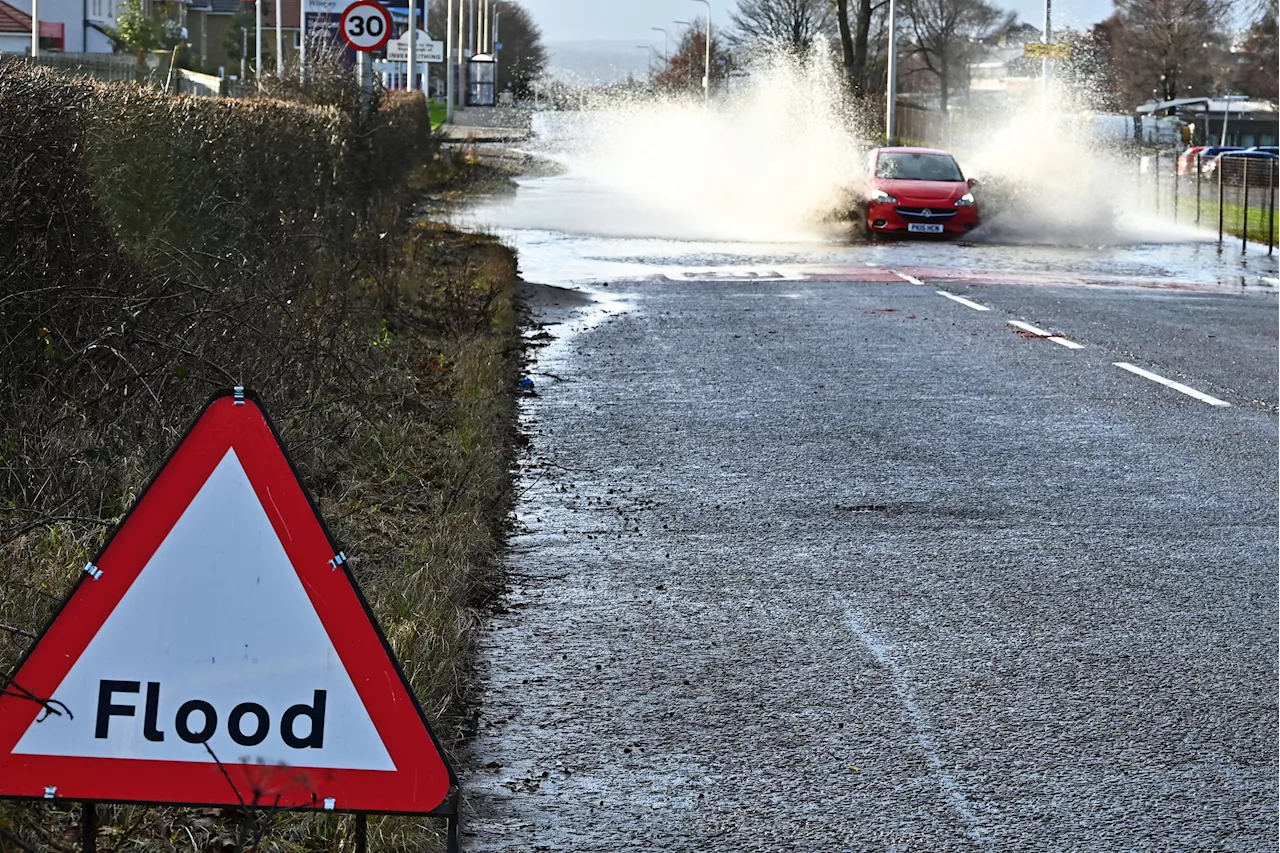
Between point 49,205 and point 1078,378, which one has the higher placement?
point 49,205

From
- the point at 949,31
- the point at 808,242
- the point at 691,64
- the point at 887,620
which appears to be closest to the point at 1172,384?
the point at 887,620

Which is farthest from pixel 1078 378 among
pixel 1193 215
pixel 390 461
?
pixel 1193 215

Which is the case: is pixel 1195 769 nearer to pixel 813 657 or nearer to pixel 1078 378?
pixel 813 657

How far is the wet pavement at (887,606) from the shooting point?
16.4ft

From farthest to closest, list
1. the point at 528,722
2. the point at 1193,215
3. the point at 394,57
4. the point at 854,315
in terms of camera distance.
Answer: the point at 394,57
the point at 1193,215
the point at 854,315
the point at 528,722

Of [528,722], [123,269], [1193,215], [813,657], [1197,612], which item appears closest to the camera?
[528,722]

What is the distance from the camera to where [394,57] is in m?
56.8

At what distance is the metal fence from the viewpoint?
33344 mm

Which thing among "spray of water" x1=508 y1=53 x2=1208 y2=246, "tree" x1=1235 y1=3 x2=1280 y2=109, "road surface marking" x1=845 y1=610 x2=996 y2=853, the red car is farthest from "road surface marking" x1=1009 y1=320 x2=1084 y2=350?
"tree" x1=1235 y1=3 x2=1280 y2=109

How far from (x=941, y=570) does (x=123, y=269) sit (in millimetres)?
3930

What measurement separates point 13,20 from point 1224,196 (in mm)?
54634

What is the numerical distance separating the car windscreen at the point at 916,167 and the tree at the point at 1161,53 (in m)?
71.7

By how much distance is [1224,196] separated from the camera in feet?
136

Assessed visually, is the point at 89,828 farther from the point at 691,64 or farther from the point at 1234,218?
the point at 691,64
